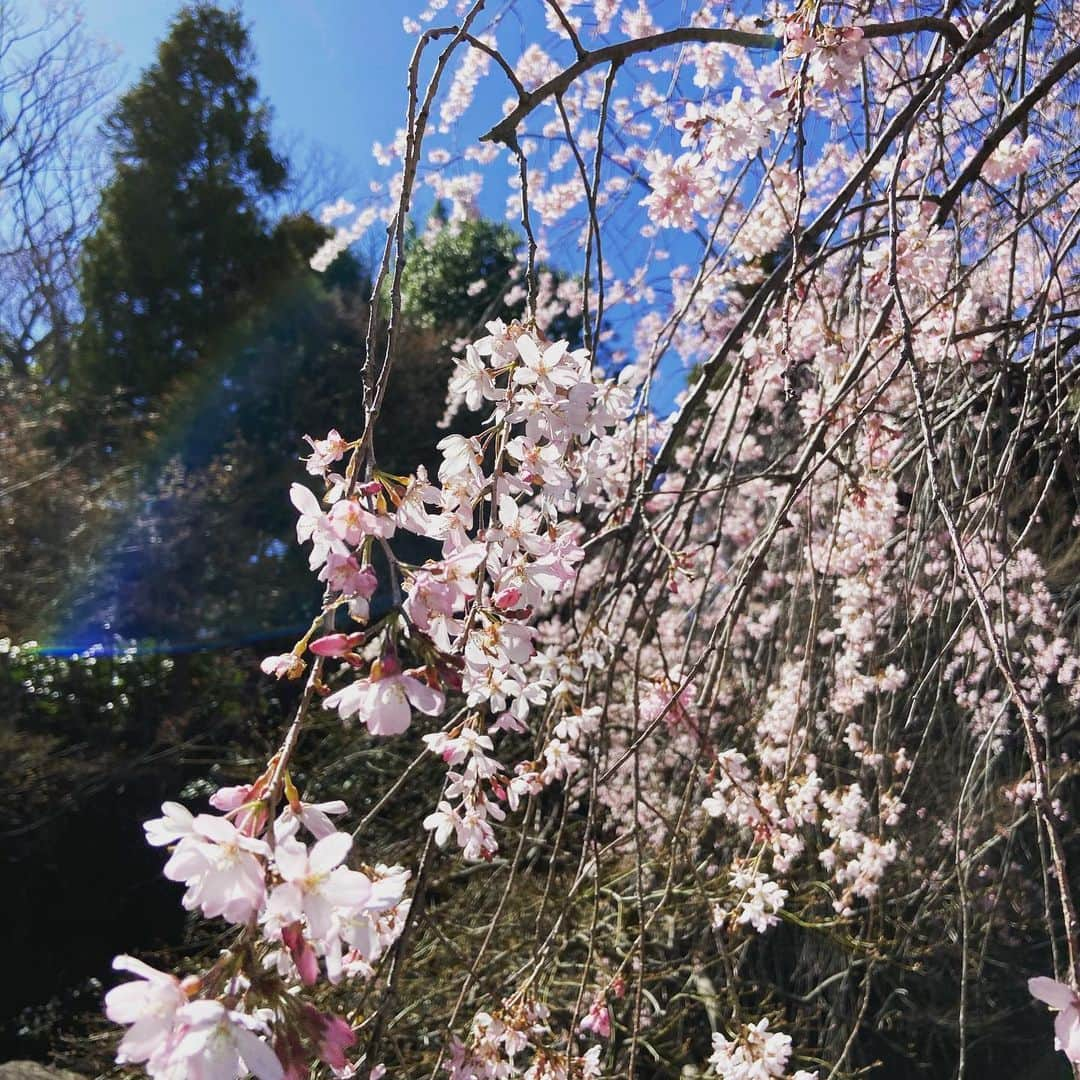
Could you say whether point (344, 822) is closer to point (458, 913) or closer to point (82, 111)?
point (458, 913)

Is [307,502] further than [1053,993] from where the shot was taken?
Yes

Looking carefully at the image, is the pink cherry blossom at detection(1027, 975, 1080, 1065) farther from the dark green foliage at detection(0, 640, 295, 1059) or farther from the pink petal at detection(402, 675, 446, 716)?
the dark green foliage at detection(0, 640, 295, 1059)

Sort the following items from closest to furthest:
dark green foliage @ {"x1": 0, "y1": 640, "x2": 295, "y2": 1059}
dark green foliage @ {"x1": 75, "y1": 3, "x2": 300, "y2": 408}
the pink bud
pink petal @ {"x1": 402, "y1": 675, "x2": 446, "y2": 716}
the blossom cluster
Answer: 1. the blossom cluster
2. pink petal @ {"x1": 402, "y1": 675, "x2": 446, "y2": 716}
3. the pink bud
4. dark green foliage @ {"x1": 0, "y1": 640, "x2": 295, "y2": 1059}
5. dark green foliage @ {"x1": 75, "y1": 3, "x2": 300, "y2": 408}

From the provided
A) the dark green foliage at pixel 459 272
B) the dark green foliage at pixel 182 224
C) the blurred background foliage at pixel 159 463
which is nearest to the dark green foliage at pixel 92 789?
the blurred background foliage at pixel 159 463

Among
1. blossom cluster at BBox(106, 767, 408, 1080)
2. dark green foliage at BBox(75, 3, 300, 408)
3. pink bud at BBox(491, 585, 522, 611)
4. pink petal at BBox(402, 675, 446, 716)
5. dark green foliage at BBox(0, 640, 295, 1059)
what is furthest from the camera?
dark green foliage at BBox(75, 3, 300, 408)

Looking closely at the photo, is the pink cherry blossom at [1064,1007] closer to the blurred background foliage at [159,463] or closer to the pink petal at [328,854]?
the pink petal at [328,854]

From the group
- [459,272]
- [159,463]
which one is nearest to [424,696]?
[159,463]

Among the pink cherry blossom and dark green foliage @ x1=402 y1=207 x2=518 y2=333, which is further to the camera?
dark green foliage @ x1=402 y1=207 x2=518 y2=333

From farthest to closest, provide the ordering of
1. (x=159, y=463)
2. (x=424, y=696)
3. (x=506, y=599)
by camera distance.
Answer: (x=159, y=463) < (x=506, y=599) < (x=424, y=696)

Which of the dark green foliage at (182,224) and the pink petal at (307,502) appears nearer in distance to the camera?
the pink petal at (307,502)

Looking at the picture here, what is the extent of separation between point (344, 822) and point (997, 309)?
10.6 ft

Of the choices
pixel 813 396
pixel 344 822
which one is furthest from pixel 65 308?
pixel 813 396

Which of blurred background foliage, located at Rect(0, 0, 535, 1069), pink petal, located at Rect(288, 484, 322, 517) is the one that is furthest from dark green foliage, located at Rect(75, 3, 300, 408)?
pink petal, located at Rect(288, 484, 322, 517)

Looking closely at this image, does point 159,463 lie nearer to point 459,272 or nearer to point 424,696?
point 459,272
